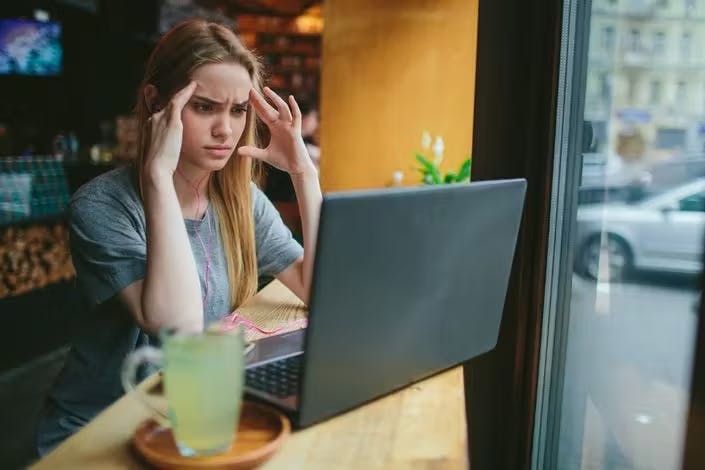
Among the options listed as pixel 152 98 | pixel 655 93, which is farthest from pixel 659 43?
pixel 152 98

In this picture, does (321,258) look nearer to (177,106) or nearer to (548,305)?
(177,106)

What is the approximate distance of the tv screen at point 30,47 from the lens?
4066 millimetres

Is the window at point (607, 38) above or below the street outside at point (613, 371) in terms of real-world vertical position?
above

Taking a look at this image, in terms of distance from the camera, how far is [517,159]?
145 cm

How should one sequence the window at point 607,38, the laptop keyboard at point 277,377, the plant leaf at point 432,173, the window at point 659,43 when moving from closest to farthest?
the laptop keyboard at point 277,377 → the window at point 659,43 → the window at point 607,38 → the plant leaf at point 432,173

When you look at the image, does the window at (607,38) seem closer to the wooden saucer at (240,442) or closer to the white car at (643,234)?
the white car at (643,234)

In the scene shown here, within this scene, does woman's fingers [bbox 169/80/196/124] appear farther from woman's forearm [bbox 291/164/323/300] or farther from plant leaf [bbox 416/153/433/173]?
plant leaf [bbox 416/153/433/173]

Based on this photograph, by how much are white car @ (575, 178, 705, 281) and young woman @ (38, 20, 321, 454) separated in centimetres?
61

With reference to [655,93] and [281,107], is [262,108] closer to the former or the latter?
[281,107]

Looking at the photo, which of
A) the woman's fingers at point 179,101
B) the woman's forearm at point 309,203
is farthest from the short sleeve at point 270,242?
the woman's fingers at point 179,101

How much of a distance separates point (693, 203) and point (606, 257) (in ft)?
2.03

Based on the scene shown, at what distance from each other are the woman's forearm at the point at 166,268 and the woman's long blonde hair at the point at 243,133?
228mm

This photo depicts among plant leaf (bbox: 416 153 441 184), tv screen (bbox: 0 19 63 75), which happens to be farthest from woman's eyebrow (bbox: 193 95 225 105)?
tv screen (bbox: 0 19 63 75)

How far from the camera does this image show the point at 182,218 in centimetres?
113
